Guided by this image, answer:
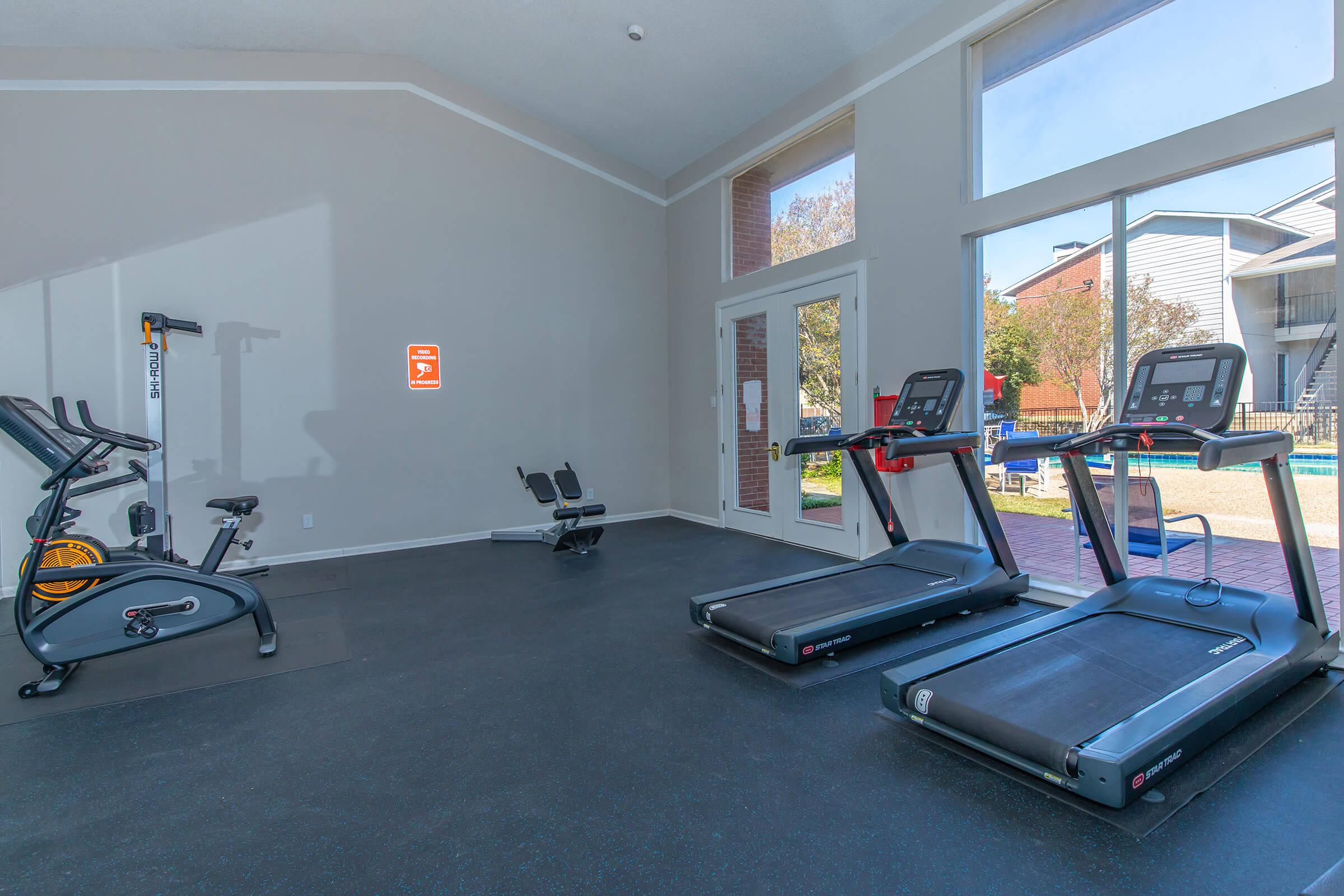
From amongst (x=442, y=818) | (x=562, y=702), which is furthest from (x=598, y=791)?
(x=562, y=702)

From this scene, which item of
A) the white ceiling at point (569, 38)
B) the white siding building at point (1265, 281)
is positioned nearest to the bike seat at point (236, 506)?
the white ceiling at point (569, 38)

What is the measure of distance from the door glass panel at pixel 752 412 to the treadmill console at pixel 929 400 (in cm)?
194

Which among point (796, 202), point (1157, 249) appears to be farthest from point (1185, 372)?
point (796, 202)

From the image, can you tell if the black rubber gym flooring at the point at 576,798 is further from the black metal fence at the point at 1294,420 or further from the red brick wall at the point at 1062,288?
the red brick wall at the point at 1062,288

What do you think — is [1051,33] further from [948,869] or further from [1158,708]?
[948,869]

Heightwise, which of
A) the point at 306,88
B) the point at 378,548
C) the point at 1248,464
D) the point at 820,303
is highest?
the point at 306,88

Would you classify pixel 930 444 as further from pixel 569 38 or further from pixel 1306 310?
pixel 569 38

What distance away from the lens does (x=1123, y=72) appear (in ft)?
11.4

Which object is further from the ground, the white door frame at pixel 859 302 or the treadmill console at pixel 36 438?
the white door frame at pixel 859 302

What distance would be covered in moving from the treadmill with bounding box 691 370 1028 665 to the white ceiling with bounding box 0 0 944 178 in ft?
9.07

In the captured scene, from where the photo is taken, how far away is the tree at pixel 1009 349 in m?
4.02

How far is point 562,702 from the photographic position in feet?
8.84

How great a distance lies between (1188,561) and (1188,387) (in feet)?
5.55

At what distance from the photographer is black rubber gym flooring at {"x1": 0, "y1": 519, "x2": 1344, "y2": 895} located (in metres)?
1.67
